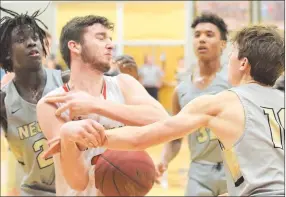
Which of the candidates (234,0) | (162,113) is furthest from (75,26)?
(234,0)

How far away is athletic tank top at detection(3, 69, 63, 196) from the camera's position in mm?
3848

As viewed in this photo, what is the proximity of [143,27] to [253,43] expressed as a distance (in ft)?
46.0

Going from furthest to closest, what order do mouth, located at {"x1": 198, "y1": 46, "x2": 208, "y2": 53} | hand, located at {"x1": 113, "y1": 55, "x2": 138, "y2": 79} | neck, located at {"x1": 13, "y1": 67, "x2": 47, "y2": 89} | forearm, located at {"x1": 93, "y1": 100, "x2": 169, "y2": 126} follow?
1. mouth, located at {"x1": 198, "y1": 46, "x2": 208, "y2": 53}
2. hand, located at {"x1": 113, "y1": 55, "x2": 138, "y2": 79}
3. neck, located at {"x1": 13, "y1": 67, "x2": 47, "y2": 89}
4. forearm, located at {"x1": 93, "y1": 100, "x2": 169, "y2": 126}

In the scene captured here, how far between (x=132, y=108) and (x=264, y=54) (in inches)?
28.7

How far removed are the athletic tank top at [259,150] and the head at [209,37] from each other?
6.49ft

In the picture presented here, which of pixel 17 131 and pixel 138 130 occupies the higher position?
pixel 138 130

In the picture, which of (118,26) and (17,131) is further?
(118,26)

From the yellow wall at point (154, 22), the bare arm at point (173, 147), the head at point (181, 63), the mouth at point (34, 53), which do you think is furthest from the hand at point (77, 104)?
the yellow wall at point (154, 22)

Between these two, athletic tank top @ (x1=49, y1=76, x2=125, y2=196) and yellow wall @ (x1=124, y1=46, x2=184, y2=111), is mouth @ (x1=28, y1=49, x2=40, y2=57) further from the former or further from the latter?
yellow wall @ (x1=124, y1=46, x2=184, y2=111)

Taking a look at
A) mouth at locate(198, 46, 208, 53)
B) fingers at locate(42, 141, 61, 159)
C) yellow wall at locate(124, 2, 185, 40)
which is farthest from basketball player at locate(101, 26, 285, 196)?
yellow wall at locate(124, 2, 185, 40)

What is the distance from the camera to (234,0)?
1180cm

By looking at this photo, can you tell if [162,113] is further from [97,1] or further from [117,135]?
[97,1]

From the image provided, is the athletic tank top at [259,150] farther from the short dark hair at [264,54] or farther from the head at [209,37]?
the head at [209,37]

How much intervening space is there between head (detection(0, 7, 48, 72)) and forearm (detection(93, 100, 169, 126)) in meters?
0.93
